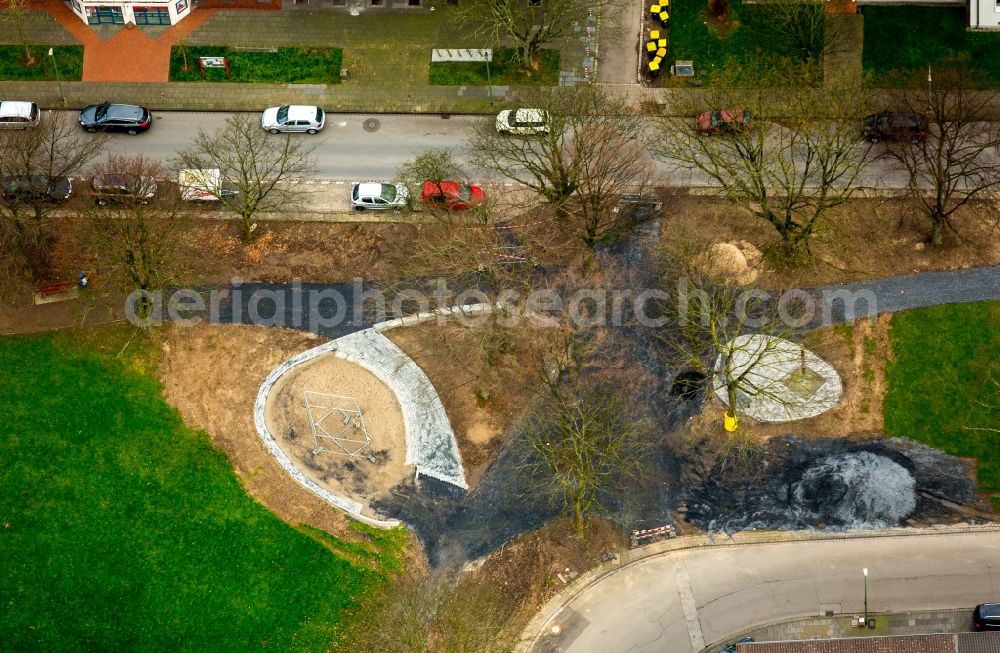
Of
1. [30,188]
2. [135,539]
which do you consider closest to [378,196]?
[30,188]

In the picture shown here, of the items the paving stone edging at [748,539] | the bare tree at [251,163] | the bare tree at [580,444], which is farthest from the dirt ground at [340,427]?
the paving stone edging at [748,539]

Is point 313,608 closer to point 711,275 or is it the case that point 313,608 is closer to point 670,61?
point 711,275

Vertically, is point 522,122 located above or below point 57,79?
below

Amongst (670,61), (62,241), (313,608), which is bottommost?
(313,608)

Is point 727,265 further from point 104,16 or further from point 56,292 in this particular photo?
point 104,16

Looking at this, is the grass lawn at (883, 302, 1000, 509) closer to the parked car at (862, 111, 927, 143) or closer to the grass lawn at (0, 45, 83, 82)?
the parked car at (862, 111, 927, 143)

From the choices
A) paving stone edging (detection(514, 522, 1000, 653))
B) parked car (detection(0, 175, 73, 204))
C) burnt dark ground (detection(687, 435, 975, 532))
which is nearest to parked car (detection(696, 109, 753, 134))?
burnt dark ground (detection(687, 435, 975, 532))

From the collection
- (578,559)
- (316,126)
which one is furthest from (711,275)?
(316,126)
